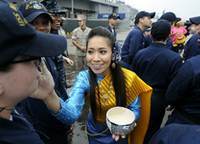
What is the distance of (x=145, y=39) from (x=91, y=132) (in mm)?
3481

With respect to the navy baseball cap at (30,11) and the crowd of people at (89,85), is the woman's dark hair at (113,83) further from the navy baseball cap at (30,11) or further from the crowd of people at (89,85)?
the navy baseball cap at (30,11)

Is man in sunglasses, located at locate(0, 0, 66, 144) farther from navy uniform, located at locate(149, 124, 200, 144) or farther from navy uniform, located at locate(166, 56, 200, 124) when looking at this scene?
navy uniform, located at locate(166, 56, 200, 124)

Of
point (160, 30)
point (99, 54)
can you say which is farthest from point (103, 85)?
point (160, 30)

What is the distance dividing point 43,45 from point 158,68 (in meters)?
2.88

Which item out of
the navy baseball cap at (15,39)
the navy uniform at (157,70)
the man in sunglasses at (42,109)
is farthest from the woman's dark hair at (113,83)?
the navy uniform at (157,70)

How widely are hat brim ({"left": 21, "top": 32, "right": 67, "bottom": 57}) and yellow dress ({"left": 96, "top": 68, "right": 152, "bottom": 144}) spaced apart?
48.9 inches

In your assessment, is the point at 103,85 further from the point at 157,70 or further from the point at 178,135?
the point at 157,70

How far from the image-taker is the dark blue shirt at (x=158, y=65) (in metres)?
3.98

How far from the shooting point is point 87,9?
2046 inches

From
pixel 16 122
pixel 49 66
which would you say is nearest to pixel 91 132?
pixel 49 66

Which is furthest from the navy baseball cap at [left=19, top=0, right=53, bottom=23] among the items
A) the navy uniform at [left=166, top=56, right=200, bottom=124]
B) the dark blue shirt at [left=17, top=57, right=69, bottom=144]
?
the navy uniform at [left=166, top=56, right=200, bottom=124]

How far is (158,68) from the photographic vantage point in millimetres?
4016

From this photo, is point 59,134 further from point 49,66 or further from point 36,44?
point 36,44

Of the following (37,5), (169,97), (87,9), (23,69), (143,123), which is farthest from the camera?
(87,9)
